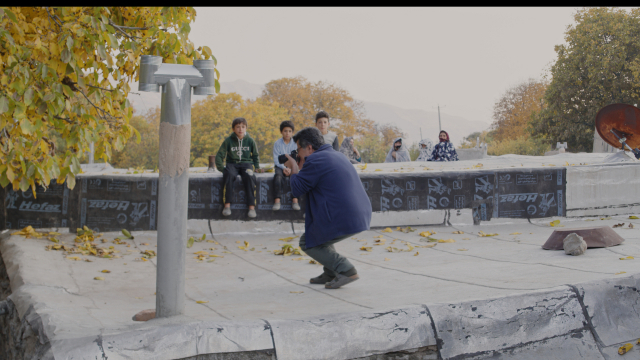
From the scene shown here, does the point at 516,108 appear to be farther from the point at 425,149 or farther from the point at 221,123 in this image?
the point at 425,149

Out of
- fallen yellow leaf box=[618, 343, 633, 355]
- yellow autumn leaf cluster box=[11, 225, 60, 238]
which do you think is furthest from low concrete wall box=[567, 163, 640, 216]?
yellow autumn leaf cluster box=[11, 225, 60, 238]

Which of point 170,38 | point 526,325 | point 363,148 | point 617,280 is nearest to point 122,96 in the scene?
point 170,38

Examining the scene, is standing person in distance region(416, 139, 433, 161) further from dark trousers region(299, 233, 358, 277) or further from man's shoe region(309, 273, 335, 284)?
dark trousers region(299, 233, 358, 277)

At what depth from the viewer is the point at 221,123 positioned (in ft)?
141

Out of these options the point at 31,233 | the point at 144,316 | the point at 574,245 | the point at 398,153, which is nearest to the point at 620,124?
the point at 398,153

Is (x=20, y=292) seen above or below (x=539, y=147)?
below

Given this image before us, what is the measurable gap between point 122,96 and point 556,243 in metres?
5.36

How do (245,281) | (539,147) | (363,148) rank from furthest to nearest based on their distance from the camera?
(363,148), (539,147), (245,281)

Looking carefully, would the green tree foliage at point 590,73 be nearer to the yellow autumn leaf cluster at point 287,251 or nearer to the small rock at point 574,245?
the small rock at point 574,245

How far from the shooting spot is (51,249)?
248 inches

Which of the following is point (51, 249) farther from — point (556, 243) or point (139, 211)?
point (556, 243)

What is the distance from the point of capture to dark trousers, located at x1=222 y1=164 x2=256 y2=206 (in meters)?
7.84
